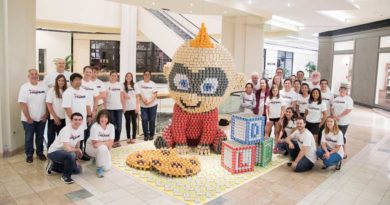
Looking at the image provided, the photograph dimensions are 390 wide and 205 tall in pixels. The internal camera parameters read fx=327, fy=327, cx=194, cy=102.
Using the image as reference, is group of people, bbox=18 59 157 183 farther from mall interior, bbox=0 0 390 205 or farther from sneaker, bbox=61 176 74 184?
mall interior, bbox=0 0 390 205

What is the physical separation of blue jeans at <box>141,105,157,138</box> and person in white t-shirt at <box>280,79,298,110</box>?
2.39m

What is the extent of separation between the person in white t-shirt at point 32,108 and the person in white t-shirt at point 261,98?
3721 mm

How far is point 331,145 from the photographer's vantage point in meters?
4.91

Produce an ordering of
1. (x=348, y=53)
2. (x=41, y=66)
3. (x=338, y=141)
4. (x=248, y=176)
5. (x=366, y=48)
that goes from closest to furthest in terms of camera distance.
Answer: (x=248, y=176), (x=338, y=141), (x=366, y=48), (x=348, y=53), (x=41, y=66)

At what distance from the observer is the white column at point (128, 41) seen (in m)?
12.1

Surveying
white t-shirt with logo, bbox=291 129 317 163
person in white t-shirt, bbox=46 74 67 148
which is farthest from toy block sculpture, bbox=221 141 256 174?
person in white t-shirt, bbox=46 74 67 148

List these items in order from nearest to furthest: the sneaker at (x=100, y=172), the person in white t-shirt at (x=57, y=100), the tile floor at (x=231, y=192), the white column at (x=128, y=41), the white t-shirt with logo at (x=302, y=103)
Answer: the tile floor at (x=231, y=192) < the sneaker at (x=100, y=172) < the person in white t-shirt at (x=57, y=100) < the white t-shirt with logo at (x=302, y=103) < the white column at (x=128, y=41)

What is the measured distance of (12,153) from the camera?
16.3 ft

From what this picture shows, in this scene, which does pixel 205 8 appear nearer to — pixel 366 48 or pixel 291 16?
pixel 291 16

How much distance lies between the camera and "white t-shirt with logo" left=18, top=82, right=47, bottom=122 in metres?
4.51

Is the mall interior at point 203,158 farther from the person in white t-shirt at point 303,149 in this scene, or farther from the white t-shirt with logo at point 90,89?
the white t-shirt with logo at point 90,89

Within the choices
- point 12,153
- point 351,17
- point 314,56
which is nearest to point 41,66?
point 12,153

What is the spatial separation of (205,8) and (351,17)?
20.5 feet

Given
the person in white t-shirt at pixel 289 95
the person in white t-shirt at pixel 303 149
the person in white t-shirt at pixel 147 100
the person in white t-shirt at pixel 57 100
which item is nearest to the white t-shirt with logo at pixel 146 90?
the person in white t-shirt at pixel 147 100
